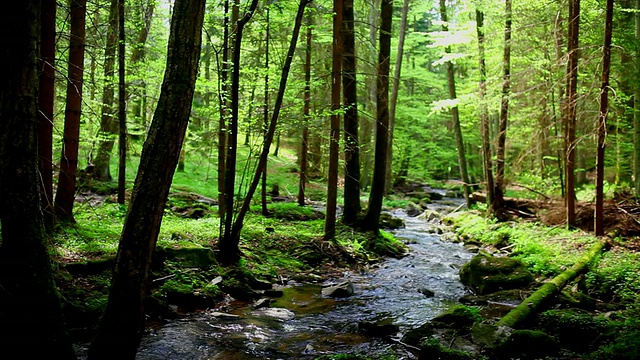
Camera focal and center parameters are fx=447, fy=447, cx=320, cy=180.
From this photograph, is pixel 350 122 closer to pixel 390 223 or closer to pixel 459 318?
pixel 390 223

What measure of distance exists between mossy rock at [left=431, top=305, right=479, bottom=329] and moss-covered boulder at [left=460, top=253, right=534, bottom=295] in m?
2.32

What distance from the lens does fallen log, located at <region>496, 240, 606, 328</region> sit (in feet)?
21.3

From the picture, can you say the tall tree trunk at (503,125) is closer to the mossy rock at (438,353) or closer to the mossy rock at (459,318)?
the mossy rock at (459,318)

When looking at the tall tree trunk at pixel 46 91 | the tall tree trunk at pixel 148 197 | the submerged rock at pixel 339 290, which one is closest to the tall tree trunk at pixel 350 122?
the submerged rock at pixel 339 290

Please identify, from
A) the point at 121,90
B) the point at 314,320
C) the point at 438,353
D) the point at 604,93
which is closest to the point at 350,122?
the point at 121,90

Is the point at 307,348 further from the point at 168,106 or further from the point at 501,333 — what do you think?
the point at 168,106

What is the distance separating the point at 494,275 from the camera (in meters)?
9.32

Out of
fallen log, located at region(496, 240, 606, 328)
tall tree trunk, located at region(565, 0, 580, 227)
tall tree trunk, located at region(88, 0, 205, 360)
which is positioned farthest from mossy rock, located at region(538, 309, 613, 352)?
tall tree trunk, located at region(565, 0, 580, 227)

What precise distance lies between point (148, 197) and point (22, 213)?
3.21ft

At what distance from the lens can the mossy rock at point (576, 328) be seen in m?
5.70

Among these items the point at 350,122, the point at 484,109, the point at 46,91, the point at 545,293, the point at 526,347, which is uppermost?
the point at 484,109

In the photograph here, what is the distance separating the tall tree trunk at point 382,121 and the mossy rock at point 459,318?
20.8ft

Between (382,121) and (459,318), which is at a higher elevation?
(382,121)

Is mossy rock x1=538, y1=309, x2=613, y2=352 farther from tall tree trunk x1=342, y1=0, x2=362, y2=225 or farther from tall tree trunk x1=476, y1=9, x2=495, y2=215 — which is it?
tall tree trunk x1=476, y1=9, x2=495, y2=215
